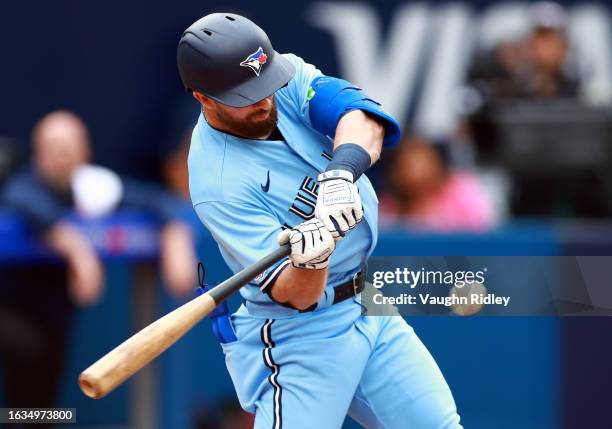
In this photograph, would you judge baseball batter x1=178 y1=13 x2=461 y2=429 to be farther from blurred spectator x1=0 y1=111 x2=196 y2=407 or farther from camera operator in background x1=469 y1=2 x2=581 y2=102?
camera operator in background x1=469 y1=2 x2=581 y2=102

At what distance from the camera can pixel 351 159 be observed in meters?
3.67

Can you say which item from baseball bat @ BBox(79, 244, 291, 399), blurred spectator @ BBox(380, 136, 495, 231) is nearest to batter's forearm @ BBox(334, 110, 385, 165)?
baseball bat @ BBox(79, 244, 291, 399)

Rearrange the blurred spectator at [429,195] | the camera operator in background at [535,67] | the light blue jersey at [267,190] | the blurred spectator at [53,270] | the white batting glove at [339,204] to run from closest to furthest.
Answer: the white batting glove at [339,204]
the light blue jersey at [267,190]
the blurred spectator at [53,270]
the blurred spectator at [429,195]
the camera operator in background at [535,67]

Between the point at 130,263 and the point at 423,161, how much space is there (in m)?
1.71

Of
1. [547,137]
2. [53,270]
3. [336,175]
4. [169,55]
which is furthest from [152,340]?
[169,55]

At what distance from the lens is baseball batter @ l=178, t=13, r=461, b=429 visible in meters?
3.71

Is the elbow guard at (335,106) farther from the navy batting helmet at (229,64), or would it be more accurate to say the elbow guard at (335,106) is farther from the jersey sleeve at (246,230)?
the jersey sleeve at (246,230)

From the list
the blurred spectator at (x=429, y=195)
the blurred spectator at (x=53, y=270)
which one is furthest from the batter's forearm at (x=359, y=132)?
the blurred spectator at (x=429, y=195)

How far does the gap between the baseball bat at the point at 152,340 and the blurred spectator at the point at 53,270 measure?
2.57 m

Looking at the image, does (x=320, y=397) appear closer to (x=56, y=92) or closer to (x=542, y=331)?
(x=542, y=331)

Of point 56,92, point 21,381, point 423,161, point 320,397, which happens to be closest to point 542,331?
point 423,161

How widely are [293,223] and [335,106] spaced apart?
379 mm

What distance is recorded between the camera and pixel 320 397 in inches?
151

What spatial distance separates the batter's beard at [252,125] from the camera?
12.5 feet
